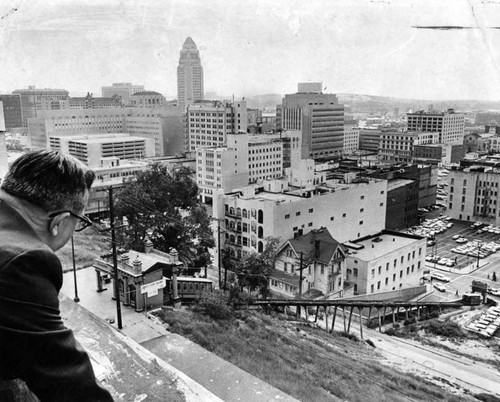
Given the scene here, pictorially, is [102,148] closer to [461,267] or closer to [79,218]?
[461,267]

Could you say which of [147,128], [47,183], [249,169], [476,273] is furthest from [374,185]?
[147,128]

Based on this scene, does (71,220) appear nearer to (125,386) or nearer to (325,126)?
(125,386)

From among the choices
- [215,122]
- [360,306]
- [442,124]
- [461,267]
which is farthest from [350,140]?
[360,306]

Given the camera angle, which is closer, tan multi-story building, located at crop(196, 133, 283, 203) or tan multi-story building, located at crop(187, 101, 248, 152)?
tan multi-story building, located at crop(196, 133, 283, 203)

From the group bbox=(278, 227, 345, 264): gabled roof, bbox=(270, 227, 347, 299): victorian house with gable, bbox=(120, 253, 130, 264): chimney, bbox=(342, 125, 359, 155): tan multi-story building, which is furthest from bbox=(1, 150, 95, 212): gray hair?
bbox=(342, 125, 359, 155): tan multi-story building

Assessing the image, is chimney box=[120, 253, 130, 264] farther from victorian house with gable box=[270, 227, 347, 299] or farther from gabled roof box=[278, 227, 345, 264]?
gabled roof box=[278, 227, 345, 264]
